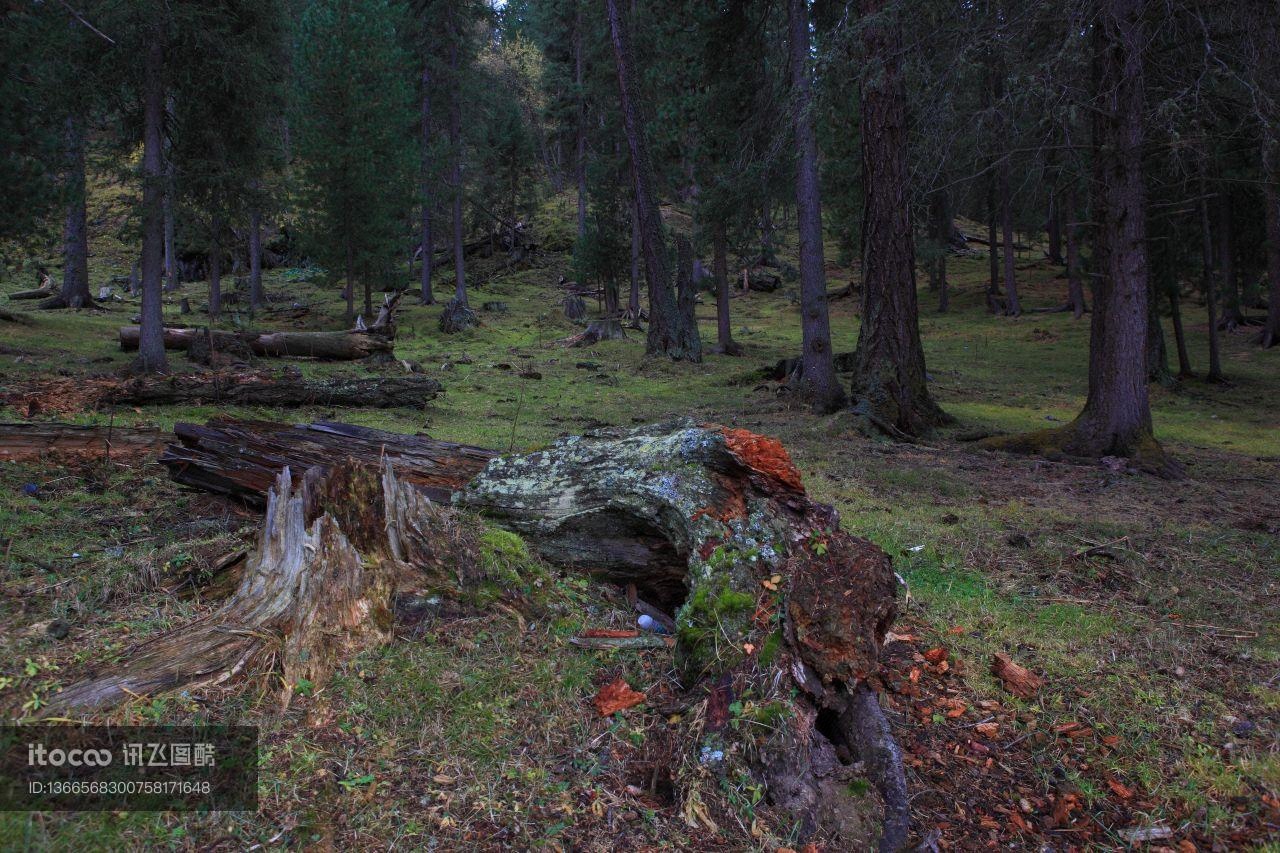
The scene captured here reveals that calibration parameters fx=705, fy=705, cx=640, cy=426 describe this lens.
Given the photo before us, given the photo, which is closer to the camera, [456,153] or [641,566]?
[641,566]

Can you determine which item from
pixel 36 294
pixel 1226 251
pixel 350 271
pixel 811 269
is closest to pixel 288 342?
pixel 350 271

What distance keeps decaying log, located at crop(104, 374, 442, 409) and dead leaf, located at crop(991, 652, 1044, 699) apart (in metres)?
9.88

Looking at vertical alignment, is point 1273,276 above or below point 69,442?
above

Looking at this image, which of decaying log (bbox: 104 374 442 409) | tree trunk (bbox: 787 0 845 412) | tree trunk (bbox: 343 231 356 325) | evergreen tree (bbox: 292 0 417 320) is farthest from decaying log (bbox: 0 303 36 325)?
tree trunk (bbox: 787 0 845 412)

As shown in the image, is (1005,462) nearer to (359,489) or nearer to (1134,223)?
(1134,223)

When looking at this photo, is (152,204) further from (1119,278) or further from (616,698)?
(1119,278)

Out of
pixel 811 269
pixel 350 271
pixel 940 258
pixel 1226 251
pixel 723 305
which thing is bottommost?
pixel 811 269

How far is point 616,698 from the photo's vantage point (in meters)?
3.28

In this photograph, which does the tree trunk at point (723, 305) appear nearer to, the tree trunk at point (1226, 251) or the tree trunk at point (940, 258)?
the tree trunk at point (940, 258)

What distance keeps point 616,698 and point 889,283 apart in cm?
912

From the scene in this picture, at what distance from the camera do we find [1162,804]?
3.00 metres

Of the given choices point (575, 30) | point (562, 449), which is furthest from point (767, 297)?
point (562, 449)

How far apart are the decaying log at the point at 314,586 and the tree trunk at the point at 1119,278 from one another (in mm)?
8671

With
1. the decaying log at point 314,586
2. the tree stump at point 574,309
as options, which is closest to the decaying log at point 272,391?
the decaying log at point 314,586
